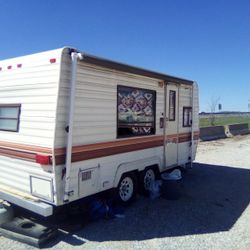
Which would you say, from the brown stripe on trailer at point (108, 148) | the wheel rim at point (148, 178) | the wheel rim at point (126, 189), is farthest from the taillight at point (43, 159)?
the wheel rim at point (148, 178)

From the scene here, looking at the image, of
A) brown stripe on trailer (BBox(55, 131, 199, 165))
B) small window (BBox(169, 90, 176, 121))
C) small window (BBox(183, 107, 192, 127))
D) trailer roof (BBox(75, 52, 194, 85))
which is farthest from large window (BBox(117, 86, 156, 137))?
small window (BBox(183, 107, 192, 127))

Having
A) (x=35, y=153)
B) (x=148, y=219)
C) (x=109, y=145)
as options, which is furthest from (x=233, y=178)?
(x=35, y=153)

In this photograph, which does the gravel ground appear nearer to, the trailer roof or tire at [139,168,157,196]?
tire at [139,168,157,196]

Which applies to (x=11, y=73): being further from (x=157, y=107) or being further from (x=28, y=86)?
(x=157, y=107)

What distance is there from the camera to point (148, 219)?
5.90m

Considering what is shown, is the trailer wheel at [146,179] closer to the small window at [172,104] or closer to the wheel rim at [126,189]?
the wheel rim at [126,189]

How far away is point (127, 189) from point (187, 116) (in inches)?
124

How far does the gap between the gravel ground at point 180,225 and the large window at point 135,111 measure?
155 centimetres

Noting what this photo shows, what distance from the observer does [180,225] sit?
222 inches

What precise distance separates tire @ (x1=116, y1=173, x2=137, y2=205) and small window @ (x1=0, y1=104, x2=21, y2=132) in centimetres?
231

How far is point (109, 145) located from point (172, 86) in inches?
111

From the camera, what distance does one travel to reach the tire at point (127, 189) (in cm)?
643

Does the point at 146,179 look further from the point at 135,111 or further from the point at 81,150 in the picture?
the point at 81,150

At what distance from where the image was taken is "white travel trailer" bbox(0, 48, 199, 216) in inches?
195
